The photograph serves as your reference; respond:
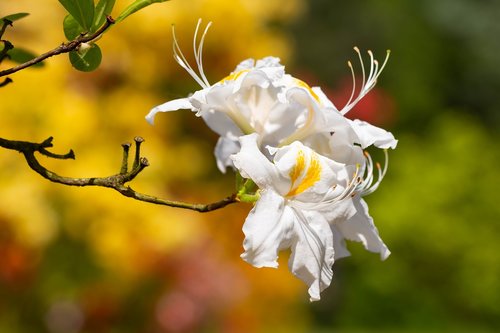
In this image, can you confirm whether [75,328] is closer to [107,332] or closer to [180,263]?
[107,332]

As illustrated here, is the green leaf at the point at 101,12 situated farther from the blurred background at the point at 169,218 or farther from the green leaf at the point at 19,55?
the blurred background at the point at 169,218

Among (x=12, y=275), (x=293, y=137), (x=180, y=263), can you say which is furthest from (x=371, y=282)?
(x=293, y=137)

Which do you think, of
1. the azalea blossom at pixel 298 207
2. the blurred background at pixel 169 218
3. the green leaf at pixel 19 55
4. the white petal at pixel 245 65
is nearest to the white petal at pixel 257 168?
the azalea blossom at pixel 298 207

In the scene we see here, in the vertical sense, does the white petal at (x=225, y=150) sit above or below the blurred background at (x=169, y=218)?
above

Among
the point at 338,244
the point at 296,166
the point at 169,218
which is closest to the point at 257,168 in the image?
the point at 296,166

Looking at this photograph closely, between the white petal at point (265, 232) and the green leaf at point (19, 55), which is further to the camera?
the green leaf at point (19, 55)

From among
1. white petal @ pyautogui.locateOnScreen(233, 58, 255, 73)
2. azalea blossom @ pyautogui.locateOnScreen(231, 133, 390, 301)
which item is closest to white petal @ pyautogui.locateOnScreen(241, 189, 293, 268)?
azalea blossom @ pyautogui.locateOnScreen(231, 133, 390, 301)

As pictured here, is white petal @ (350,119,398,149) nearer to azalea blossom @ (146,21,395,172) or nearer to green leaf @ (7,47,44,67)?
azalea blossom @ (146,21,395,172)
